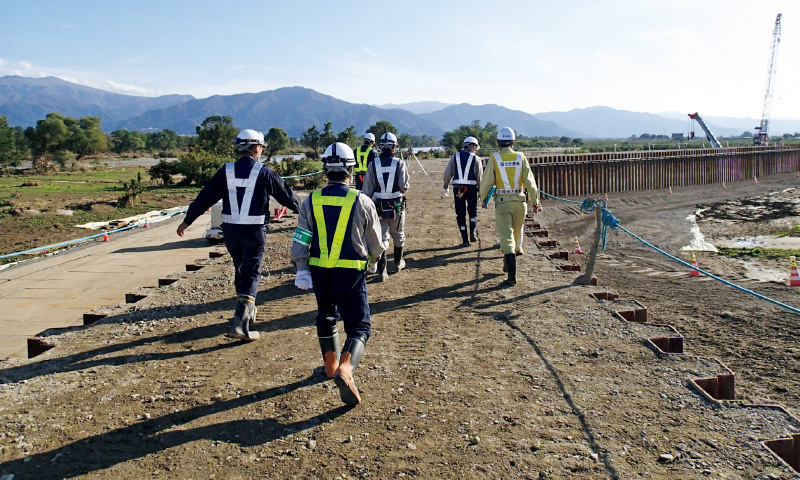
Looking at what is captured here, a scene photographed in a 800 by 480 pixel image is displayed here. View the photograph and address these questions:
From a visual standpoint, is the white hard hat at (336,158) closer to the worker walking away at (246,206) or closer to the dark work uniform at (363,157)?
the worker walking away at (246,206)

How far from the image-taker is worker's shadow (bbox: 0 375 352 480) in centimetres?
395

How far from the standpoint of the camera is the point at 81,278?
38.9 feet

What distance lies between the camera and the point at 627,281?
1255 centimetres

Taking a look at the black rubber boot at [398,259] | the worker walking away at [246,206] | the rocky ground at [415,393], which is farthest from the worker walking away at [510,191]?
the worker walking away at [246,206]

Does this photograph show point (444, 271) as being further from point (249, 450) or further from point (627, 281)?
point (249, 450)

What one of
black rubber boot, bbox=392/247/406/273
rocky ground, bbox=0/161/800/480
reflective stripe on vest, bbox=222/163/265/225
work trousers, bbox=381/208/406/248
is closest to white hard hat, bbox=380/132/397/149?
work trousers, bbox=381/208/406/248

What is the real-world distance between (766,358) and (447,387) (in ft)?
16.1

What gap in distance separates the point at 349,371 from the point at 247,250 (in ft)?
8.01

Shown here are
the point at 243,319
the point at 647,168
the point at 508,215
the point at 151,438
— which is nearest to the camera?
the point at 151,438

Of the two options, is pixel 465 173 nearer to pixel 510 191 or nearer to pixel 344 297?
pixel 510 191

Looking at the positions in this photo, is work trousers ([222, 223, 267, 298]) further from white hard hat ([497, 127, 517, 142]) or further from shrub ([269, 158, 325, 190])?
shrub ([269, 158, 325, 190])

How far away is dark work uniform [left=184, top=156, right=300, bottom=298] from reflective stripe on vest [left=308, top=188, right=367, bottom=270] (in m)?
1.57

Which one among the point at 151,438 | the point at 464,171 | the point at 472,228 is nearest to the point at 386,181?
the point at 464,171

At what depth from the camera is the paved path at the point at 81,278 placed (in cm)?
914
